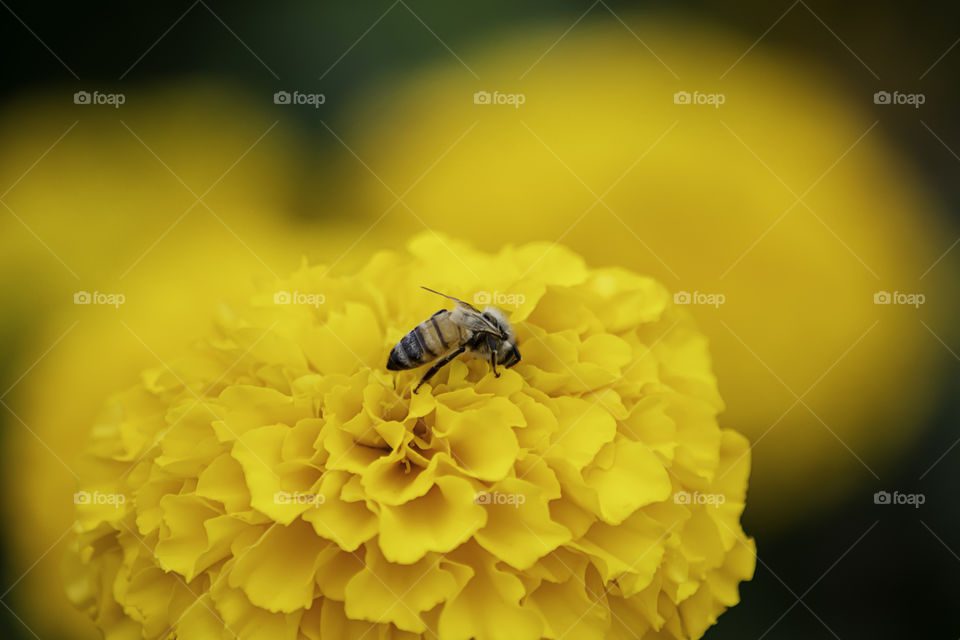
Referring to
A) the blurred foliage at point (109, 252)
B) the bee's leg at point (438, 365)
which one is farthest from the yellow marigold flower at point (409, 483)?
the blurred foliage at point (109, 252)

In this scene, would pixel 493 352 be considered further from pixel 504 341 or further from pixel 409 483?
pixel 409 483

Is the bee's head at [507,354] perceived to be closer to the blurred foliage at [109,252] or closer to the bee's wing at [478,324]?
the bee's wing at [478,324]

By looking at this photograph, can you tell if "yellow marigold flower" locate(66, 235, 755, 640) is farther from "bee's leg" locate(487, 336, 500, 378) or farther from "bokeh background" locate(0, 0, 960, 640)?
"bokeh background" locate(0, 0, 960, 640)

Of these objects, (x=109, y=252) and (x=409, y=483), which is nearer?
(x=409, y=483)

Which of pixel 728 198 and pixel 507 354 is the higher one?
pixel 728 198

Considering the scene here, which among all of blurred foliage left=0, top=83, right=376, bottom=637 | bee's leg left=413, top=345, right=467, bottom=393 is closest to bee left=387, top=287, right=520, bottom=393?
bee's leg left=413, top=345, right=467, bottom=393

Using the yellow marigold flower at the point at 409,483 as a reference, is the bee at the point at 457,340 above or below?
above

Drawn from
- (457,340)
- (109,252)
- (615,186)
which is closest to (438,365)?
(457,340)
